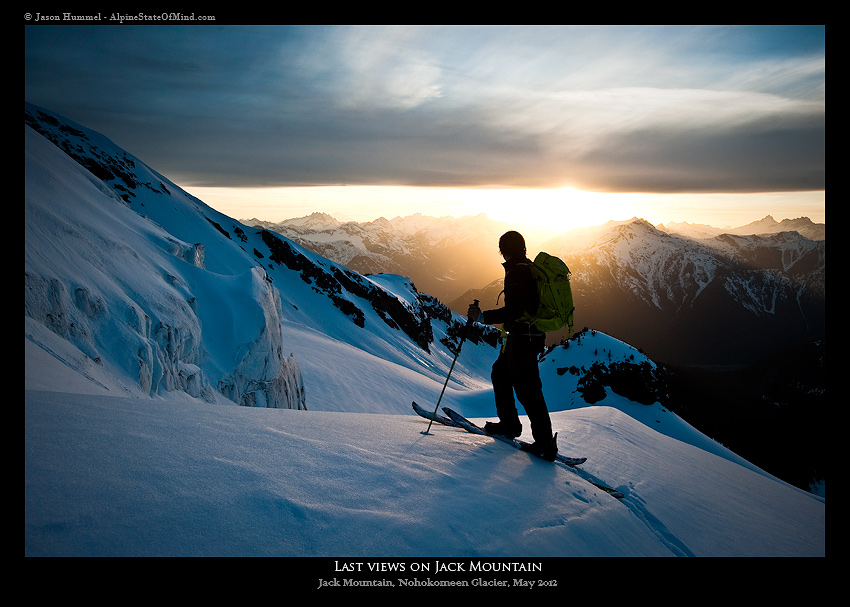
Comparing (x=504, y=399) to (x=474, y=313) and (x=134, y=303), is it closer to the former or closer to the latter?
(x=474, y=313)

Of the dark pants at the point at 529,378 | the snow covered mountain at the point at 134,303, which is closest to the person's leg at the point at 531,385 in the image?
the dark pants at the point at 529,378

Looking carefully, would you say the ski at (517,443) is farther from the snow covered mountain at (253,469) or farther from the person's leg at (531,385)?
the person's leg at (531,385)

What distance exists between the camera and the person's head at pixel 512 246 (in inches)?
217

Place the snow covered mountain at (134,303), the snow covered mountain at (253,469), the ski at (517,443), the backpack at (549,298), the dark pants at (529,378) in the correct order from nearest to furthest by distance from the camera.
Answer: the snow covered mountain at (253,469), the ski at (517,443), the backpack at (549,298), the dark pants at (529,378), the snow covered mountain at (134,303)

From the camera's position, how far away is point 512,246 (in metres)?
5.50

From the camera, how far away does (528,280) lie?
5141 mm

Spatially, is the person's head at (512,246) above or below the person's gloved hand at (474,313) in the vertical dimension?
above

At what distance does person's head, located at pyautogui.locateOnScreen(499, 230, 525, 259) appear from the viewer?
550 centimetres

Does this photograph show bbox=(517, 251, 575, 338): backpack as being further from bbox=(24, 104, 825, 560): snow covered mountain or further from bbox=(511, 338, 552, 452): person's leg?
bbox=(24, 104, 825, 560): snow covered mountain

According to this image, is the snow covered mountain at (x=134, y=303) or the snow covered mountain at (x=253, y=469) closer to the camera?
the snow covered mountain at (x=253, y=469)

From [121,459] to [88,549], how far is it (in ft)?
2.60
